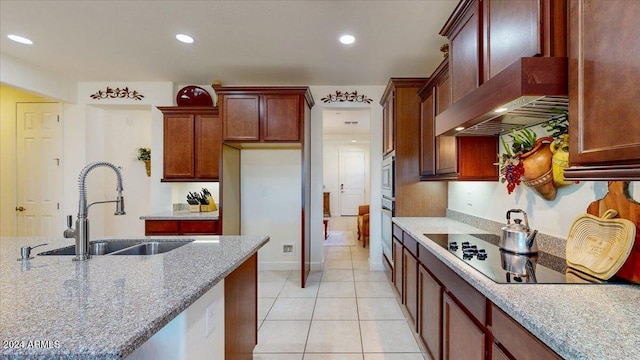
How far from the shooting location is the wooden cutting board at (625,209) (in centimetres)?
109

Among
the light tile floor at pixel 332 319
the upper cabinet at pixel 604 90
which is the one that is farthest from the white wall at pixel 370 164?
the upper cabinet at pixel 604 90

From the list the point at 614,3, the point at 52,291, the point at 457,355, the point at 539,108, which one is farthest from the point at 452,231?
the point at 52,291

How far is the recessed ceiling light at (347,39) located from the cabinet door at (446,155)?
4.21 feet

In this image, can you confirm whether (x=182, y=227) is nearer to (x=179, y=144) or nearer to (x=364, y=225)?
(x=179, y=144)

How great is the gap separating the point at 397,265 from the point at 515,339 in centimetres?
191

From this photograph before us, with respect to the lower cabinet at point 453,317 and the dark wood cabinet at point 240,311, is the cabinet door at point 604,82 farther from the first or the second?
the dark wood cabinet at point 240,311

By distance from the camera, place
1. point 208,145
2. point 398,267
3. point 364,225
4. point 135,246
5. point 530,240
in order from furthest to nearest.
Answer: point 364,225 → point 208,145 → point 398,267 → point 135,246 → point 530,240

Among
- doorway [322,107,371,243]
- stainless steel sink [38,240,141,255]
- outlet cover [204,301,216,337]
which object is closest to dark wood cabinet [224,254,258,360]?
outlet cover [204,301,216,337]

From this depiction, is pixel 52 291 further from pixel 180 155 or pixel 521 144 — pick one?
pixel 180 155

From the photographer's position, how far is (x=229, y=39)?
2840 mm

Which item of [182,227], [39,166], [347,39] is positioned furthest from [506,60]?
[39,166]

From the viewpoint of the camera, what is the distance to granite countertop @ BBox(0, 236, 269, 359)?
676mm

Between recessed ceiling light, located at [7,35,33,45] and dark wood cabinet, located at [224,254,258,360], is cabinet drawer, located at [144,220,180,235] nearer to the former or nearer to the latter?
dark wood cabinet, located at [224,254,258,360]

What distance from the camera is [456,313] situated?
143cm
